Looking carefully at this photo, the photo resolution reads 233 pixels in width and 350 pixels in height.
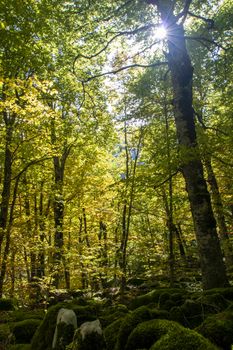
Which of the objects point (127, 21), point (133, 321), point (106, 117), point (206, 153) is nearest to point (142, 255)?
point (106, 117)

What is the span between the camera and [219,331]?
3.40 metres

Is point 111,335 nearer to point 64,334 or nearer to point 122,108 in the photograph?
point 64,334

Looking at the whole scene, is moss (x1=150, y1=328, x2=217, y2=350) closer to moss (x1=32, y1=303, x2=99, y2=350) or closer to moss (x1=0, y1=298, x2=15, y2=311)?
moss (x1=32, y1=303, x2=99, y2=350)

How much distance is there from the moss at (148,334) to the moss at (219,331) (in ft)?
1.58

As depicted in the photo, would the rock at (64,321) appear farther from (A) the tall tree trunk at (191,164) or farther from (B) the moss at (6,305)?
(B) the moss at (6,305)

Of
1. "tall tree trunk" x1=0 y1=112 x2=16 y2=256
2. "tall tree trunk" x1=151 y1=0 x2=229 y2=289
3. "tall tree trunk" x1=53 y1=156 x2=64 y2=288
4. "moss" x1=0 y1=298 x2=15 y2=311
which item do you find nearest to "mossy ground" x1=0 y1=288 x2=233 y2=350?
"tall tree trunk" x1=151 y1=0 x2=229 y2=289

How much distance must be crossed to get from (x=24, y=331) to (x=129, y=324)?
282cm

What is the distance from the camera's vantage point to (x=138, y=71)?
1493cm

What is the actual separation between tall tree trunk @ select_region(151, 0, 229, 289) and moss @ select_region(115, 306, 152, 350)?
11.2 ft

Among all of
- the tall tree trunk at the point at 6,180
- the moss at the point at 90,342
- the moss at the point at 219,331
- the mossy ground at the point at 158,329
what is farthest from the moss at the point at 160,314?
the tall tree trunk at the point at 6,180

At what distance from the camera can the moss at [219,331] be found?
3304 millimetres

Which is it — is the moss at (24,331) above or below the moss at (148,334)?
below

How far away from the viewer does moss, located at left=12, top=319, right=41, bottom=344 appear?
546cm

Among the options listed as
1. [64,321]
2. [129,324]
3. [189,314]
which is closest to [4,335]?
[64,321]
